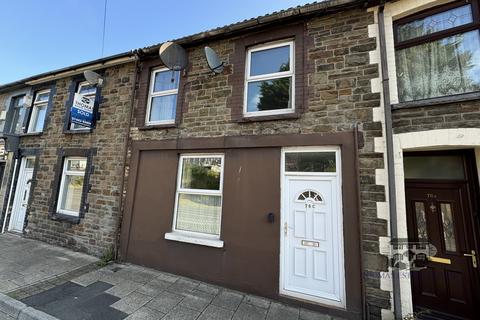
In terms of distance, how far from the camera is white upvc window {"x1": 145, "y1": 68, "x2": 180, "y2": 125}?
18.0 ft

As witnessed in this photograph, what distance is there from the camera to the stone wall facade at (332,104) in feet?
11.3

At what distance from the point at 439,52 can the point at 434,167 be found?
1882mm

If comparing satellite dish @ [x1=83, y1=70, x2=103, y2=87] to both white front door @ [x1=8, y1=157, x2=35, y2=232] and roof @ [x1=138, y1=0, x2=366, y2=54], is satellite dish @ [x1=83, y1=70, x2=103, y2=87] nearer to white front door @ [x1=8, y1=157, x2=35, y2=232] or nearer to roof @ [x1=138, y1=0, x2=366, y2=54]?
roof @ [x1=138, y1=0, x2=366, y2=54]

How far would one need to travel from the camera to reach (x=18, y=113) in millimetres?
8570

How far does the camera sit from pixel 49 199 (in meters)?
6.50

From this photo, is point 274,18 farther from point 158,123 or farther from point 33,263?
point 33,263

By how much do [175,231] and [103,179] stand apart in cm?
258

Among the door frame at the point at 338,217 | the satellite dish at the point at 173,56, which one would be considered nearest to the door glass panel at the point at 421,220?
the door frame at the point at 338,217

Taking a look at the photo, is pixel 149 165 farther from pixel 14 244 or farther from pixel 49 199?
pixel 14 244

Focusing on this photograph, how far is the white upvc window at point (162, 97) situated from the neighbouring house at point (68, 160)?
629 millimetres

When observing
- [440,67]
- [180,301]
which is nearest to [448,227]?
[440,67]

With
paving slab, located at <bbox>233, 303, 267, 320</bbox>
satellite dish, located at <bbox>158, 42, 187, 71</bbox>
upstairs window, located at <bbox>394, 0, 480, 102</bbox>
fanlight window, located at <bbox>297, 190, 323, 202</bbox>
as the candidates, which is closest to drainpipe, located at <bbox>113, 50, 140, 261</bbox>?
satellite dish, located at <bbox>158, 42, 187, 71</bbox>

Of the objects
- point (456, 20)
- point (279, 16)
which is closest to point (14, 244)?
point (279, 16)

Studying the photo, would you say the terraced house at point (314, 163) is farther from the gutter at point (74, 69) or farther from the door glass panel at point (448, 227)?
the gutter at point (74, 69)
